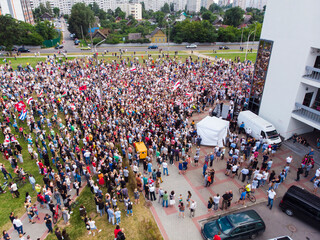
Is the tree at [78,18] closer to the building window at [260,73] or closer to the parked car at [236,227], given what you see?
the building window at [260,73]

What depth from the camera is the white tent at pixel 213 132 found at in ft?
65.5

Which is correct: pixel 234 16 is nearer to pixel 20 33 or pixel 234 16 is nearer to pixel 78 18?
pixel 78 18

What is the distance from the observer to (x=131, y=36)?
83.4 metres

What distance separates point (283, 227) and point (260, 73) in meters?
15.8

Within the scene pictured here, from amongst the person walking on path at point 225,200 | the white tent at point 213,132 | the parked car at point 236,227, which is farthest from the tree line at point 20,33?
the parked car at point 236,227

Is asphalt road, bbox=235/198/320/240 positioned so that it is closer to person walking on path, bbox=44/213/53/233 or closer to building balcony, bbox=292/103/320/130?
building balcony, bbox=292/103/320/130

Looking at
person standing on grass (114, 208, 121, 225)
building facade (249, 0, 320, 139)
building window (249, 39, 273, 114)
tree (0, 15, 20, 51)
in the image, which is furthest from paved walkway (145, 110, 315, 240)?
tree (0, 15, 20, 51)

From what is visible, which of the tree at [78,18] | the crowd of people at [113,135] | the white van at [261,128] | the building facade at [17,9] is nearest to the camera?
the crowd of people at [113,135]

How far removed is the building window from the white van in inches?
128

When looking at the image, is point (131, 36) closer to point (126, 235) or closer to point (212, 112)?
point (212, 112)

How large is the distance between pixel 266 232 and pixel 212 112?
14.4 m

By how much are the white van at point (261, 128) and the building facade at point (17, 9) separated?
325ft

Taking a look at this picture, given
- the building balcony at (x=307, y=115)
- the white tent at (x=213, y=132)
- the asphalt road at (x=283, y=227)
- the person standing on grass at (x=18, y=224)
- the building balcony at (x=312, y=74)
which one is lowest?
the asphalt road at (x=283, y=227)

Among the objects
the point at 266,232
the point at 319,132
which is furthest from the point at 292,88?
the point at 266,232
